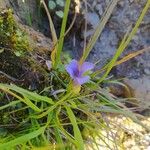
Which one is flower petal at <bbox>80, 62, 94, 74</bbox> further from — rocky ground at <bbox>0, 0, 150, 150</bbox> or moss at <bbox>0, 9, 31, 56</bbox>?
rocky ground at <bbox>0, 0, 150, 150</bbox>

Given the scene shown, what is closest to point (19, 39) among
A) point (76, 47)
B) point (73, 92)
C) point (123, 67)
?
point (73, 92)

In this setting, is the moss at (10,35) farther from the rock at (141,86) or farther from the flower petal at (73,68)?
the rock at (141,86)

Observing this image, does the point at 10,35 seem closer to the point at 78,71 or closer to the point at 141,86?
the point at 78,71

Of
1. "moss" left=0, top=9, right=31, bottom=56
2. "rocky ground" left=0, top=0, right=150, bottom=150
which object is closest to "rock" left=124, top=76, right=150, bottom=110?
"rocky ground" left=0, top=0, right=150, bottom=150

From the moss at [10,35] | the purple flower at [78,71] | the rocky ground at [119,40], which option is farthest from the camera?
the rocky ground at [119,40]

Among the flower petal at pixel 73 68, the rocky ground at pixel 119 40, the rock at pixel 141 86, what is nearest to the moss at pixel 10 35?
the flower petal at pixel 73 68

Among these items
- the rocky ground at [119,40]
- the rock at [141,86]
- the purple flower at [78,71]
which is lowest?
the rock at [141,86]

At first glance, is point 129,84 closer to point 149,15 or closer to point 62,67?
point 149,15
